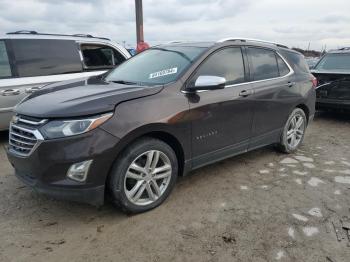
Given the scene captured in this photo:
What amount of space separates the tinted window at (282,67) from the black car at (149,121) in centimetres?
2

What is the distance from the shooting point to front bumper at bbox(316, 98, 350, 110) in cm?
725

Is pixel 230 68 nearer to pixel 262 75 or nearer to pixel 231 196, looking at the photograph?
pixel 262 75

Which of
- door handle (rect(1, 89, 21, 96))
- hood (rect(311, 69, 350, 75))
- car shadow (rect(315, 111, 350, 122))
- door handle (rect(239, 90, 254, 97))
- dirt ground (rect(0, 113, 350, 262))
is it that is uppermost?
door handle (rect(239, 90, 254, 97))

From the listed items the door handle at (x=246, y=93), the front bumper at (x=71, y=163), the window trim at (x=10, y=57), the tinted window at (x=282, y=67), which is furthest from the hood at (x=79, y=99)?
the tinted window at (x=282, y=67)

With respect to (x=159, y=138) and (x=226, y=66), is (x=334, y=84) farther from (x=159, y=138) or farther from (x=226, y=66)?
(x=159, y=138)

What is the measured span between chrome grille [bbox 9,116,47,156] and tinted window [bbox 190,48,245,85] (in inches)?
64.2

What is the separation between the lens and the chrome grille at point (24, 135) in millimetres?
2916

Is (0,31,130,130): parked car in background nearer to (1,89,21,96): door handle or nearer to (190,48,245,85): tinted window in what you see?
(1,89,21,96): door handle

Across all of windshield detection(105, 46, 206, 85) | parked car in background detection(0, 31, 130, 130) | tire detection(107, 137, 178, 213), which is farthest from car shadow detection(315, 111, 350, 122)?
tire detection(107, 137, 178, 213)

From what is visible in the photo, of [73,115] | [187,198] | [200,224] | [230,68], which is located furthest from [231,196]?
[73,115]

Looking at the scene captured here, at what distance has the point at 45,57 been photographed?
19.2 ft

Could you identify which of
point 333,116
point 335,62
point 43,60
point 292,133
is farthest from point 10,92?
point 333,116

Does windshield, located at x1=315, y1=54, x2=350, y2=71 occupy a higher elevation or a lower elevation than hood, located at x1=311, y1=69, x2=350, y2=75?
higher

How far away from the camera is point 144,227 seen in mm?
3129
